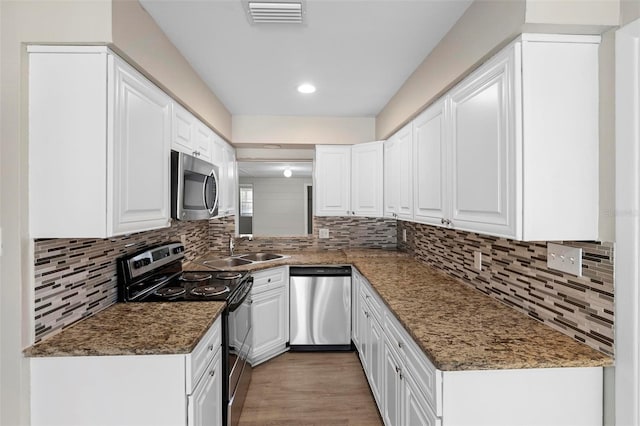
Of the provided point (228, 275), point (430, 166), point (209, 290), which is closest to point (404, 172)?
point (430, 166)

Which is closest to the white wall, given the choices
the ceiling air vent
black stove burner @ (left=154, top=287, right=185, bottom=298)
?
black stove burner @ (left=154, top=287, right=185, bottom=298)

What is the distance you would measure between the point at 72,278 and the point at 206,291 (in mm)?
727

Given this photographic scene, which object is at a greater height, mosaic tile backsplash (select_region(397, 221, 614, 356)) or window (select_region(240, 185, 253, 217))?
window (select_region(240, 185, 253, 217))

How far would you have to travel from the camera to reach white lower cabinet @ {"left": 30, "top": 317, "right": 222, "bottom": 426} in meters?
1.37

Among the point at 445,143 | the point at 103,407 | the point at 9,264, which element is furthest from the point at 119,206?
the point at 445,143

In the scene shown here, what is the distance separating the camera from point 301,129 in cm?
360

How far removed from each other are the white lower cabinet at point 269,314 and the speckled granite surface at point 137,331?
1039 mm

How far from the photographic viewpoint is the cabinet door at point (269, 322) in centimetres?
294

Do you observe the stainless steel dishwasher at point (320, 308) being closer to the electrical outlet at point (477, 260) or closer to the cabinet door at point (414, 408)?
the electrical outlet at point (477, 260)

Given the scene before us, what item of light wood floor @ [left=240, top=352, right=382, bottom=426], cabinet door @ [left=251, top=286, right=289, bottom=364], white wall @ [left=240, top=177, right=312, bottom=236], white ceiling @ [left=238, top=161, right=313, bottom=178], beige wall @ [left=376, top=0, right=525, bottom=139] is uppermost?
beige wall @ [left=376, top=0, right=525, bottom=139]

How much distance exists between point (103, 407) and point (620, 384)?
196cm

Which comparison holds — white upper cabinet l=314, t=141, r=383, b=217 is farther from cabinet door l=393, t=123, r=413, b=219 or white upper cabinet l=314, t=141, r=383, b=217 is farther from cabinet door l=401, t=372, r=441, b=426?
cabinet door l=401, t=372, r=441, b=426

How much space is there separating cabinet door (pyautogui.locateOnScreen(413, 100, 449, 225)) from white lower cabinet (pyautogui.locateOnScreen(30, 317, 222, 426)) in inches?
60.3

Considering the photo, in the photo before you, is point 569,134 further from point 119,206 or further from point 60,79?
point 60,79
